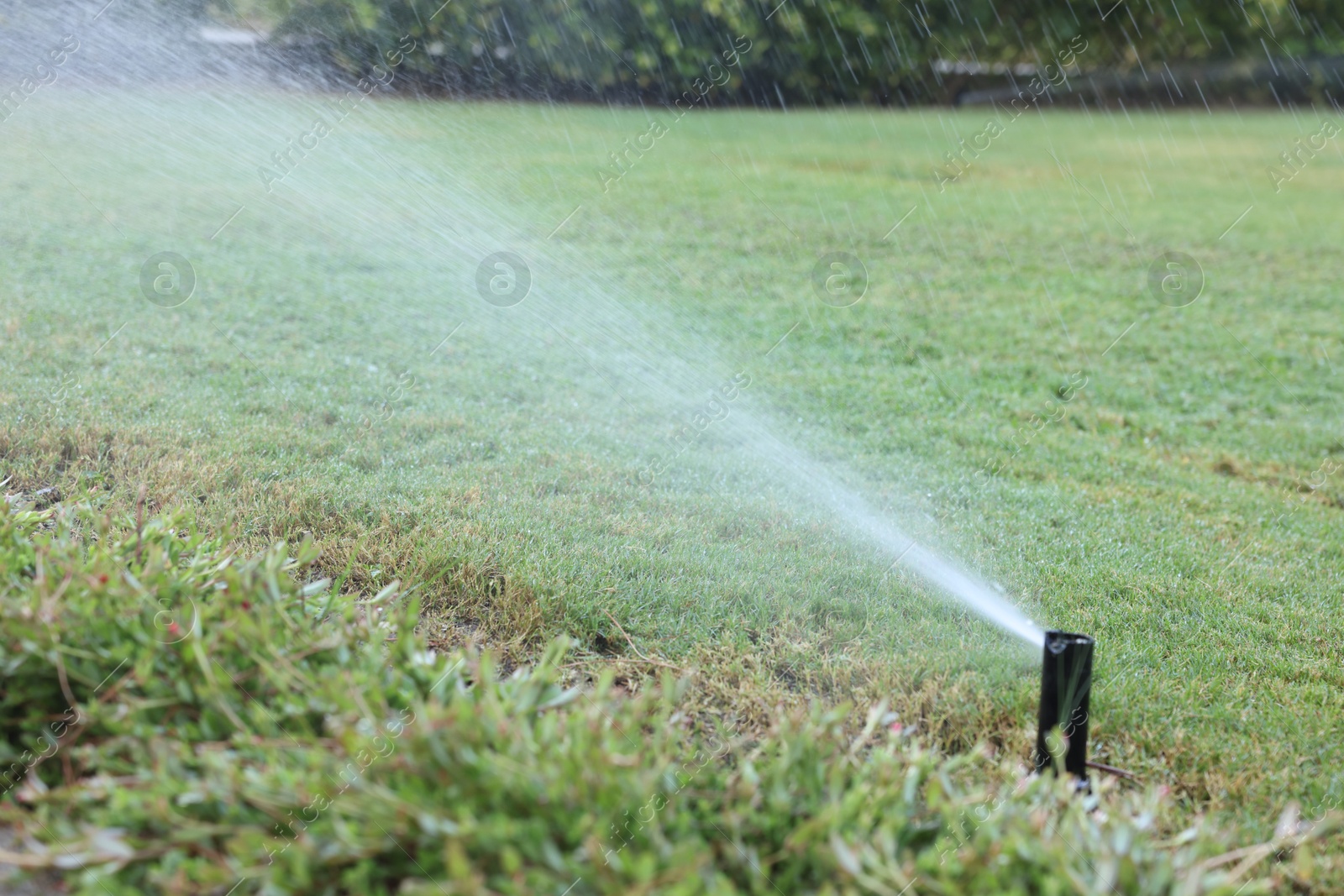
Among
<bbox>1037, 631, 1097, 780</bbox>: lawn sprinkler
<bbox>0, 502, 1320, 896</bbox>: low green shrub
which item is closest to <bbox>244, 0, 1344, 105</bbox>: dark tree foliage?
<bbox>0, 502, 1320, 896</bbox>: low green shrub

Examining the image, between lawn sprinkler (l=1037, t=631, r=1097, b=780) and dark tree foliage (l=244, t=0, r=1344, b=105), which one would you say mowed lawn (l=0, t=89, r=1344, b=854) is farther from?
dark tree foliage (l=244, t=0, r=1344, b=105)

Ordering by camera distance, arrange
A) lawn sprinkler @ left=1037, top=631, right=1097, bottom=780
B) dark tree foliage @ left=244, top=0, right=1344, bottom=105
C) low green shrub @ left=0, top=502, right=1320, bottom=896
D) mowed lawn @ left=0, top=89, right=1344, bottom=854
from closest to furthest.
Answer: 1. low green shrub @ left=0, top=502, right=1320, bottom=896
2. lawn sprinkler @ left=1037, top=631, right=1097, bottom=780
3. mowed lawn @ left=0, top=89, right=1344, bottom=854
4. dark tree foliage @ left=244, top=0, right=1344, bottom=105

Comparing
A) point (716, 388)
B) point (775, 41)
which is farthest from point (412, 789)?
point (775, 41)

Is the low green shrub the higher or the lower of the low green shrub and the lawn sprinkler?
the higher

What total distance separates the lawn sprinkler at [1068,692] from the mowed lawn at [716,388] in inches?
19.5

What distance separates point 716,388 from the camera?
5773mm

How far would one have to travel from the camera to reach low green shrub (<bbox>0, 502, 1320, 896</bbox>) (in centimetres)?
168

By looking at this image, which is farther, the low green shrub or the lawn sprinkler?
the lawn sprinkler

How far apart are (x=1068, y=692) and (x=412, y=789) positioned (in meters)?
1.56

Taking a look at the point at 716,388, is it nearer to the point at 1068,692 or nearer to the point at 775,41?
the point at 1068,692

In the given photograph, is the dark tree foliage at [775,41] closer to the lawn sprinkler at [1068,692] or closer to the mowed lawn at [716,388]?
the mowed lawn at [716,388]

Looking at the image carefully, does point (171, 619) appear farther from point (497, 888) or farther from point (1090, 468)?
point (1090, 468)

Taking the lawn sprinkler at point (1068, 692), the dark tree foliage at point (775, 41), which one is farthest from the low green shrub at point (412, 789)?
the dark tree foliage at point (775, 41)

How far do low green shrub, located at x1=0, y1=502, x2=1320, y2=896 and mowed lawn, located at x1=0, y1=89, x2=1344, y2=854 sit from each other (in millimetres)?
1147
